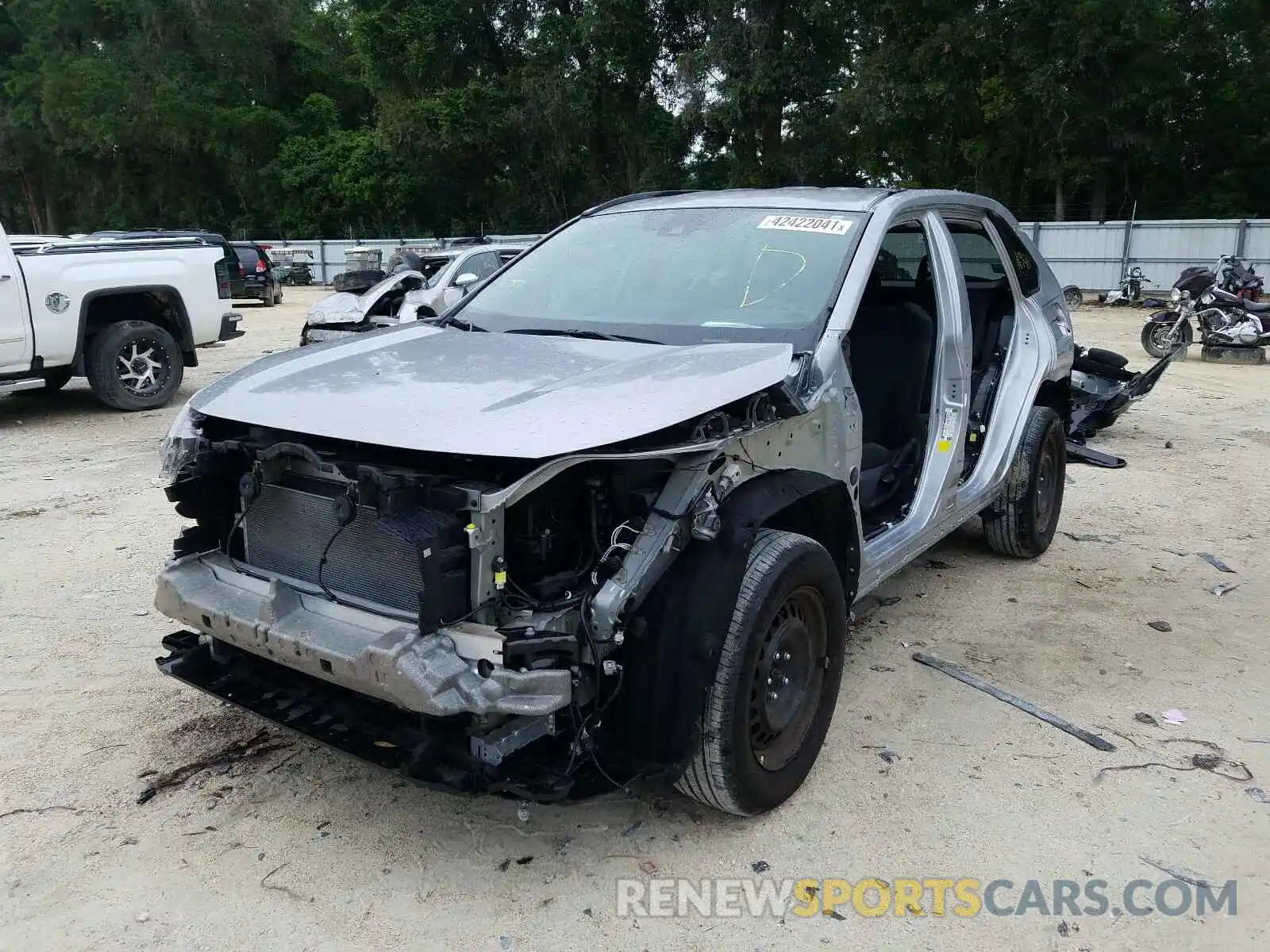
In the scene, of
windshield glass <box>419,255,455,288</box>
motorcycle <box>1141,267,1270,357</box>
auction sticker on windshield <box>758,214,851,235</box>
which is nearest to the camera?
auction sticker on windshield <box>758,214,851,235</box>

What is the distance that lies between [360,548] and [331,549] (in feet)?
0.44

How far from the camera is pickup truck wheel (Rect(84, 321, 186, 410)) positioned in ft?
31.6

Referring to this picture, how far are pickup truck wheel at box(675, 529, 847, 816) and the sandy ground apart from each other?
180mm

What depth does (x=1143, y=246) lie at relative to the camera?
23.1 meters

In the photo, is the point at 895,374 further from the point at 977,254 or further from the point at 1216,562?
the point at 1216,562

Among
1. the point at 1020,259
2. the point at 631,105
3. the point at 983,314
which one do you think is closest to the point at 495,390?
the point at 983,314

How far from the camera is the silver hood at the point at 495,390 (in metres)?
2.59

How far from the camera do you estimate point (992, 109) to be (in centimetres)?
2661

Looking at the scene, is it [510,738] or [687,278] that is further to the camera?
[687,278]

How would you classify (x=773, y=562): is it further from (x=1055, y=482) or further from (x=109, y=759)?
(x=1055, y=482)

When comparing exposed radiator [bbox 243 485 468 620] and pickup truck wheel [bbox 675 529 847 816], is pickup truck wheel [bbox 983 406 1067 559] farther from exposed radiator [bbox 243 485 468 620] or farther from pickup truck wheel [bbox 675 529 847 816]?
exposed radiator [bbox 243 485 468 620]

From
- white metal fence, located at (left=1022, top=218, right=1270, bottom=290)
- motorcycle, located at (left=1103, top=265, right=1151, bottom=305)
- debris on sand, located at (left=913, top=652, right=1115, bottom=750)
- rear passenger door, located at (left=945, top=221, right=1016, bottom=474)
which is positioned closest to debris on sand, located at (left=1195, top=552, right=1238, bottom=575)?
rear passenger door, located at (left=945, top=221, right=1016, bottom=474)

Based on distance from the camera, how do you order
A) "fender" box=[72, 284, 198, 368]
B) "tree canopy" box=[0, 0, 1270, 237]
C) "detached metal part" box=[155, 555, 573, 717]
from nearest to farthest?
1. "detached metal part" box=[155, 555, 573, 717]
2. "fender" box=[72, 284, 198, 368]
3. "tree canopy" box=[0, 0, 1270, 237]

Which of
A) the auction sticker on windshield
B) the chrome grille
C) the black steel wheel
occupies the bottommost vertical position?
the black steel wheel
